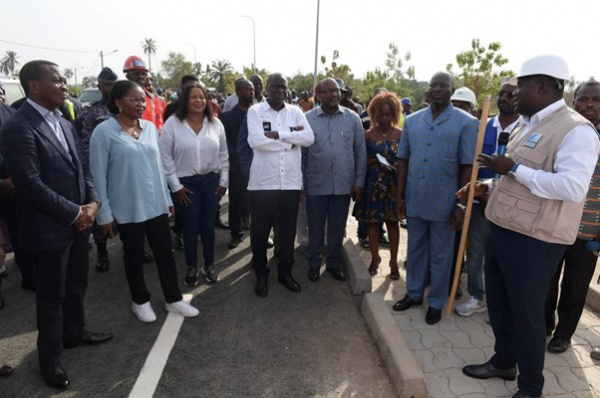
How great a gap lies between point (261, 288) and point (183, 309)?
797 mm

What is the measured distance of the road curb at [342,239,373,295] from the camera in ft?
13.4

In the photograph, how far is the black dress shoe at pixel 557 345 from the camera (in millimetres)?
3145

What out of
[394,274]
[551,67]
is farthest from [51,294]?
[551,67]

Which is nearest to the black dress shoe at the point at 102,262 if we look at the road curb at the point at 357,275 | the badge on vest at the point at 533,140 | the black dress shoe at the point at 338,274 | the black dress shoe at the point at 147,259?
the black dress shoe at the point at 147,259

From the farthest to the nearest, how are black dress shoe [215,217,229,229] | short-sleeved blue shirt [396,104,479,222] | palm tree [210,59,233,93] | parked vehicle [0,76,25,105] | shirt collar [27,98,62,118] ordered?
palm tree [210,59,233,93] → parked vehicle [0,76,25,105] → black dress shoe [215,217,229,229] → short-sleeved blue shirt [396,104,479,222] → shirt collar [27,98,62,118]

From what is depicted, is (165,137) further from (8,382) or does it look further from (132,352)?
(8,382)

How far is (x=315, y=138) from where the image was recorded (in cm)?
409

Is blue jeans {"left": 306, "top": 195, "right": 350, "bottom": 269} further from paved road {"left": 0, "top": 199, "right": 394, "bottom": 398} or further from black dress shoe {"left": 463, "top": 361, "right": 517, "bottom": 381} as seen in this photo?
black dress shoe {"left": 463, "top": 361, "right": 517, "bottom": 381}

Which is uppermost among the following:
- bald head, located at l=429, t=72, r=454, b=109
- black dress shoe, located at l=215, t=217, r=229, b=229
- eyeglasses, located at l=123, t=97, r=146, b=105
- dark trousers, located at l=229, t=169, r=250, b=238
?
bald head, located at l=429, t=72, r=454, b=109

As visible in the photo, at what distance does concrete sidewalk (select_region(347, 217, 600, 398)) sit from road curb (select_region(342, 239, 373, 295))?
0.24m

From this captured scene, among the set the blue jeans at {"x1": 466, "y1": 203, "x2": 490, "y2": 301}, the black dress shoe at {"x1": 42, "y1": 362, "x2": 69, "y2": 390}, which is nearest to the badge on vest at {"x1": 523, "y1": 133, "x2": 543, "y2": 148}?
the blue jeans at {"x1": 466, "y1": 203, "x2": 490, "y2": 301}

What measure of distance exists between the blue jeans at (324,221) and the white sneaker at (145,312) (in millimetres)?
1706

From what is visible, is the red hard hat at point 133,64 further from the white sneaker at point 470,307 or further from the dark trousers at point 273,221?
the white sneaker at point 470,307

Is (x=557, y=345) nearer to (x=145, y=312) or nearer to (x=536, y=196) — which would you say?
(x=536, y=196)
